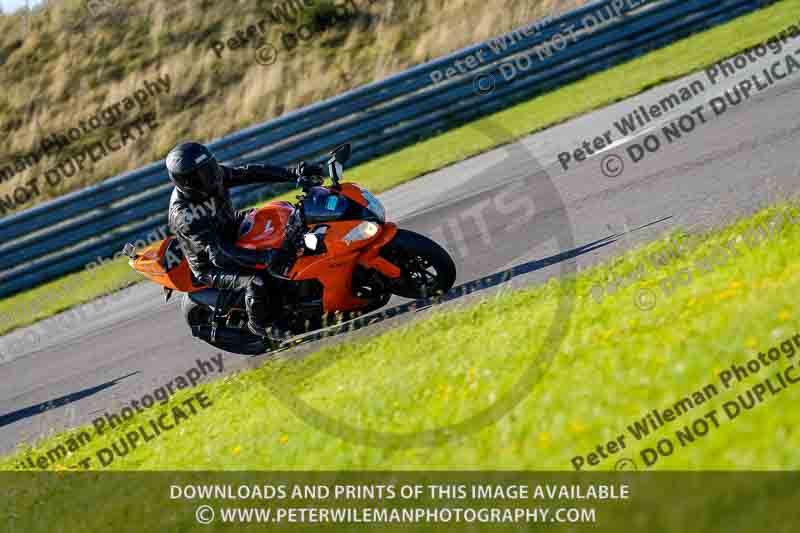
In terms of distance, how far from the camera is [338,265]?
8.47m

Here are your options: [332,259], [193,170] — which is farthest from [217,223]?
[332,259]

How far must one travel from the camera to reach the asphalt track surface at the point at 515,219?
9.34 metres

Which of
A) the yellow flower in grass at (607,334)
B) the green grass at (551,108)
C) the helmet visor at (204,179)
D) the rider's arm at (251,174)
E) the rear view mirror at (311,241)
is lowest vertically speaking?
the yellow flower in grass at (607,334)

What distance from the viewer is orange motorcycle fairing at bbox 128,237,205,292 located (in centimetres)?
895

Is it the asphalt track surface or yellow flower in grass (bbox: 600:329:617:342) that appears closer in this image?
yellow flower in grass (bbox: 600:329:617:342)

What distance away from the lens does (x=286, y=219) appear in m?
8.59

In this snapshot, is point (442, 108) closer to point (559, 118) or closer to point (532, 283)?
point (559, 118)

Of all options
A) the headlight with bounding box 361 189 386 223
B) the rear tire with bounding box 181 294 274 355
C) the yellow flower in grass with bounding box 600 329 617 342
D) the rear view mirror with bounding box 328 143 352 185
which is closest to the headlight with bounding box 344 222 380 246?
the headlight with bounding box 361 189 386 223

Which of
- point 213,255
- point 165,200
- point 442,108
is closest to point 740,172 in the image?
point 213,255

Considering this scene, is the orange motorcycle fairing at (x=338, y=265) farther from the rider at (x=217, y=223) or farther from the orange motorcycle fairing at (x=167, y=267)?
the orange motorcycle fairing at (x=167, y=267)

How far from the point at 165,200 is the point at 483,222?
677 cm

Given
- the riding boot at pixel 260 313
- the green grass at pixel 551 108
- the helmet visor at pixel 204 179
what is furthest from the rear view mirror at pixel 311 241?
the green grass at pixel 551 108

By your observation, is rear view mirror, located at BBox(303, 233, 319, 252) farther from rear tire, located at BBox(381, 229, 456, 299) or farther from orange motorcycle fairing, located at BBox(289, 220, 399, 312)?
rear tire, located at BBox(381, 229, 456, 299)

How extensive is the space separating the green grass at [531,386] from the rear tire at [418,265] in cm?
30
